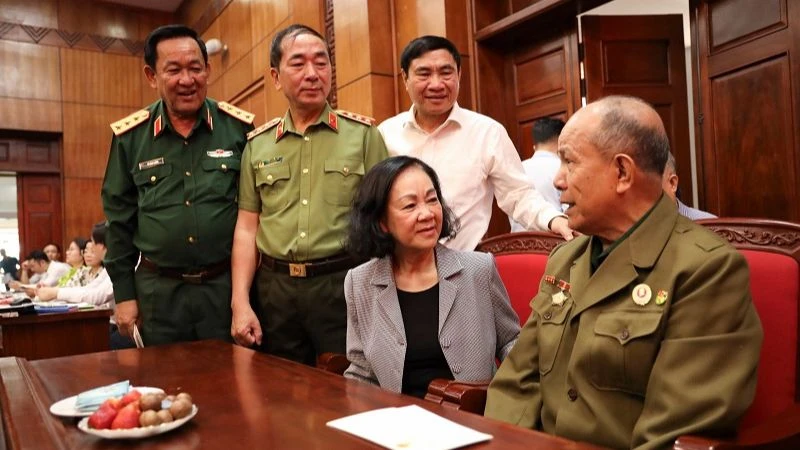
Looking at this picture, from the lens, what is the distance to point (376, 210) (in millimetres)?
2020

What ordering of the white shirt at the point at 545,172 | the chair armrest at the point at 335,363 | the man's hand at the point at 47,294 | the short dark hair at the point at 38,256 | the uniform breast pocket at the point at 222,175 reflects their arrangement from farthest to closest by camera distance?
1. the short dark hair at the point at 38,256
2. the man's hand at the point at 47,294
3. the white shirt at the point at 545,172
4. the uniform breast pocket at the point at 222,175
5. the chair armrest at the point at 335,363

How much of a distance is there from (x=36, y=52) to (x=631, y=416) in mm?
9188

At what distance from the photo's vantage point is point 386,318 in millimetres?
1898

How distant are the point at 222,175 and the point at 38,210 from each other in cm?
744

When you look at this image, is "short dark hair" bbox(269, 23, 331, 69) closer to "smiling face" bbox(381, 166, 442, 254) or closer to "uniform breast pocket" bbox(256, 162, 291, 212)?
"uniform breast pocket" bbox(256, 162, 291, 212)

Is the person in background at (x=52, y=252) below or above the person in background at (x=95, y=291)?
above

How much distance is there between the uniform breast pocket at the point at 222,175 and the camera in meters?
2.54

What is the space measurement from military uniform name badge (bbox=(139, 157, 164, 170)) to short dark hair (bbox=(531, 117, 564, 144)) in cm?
210

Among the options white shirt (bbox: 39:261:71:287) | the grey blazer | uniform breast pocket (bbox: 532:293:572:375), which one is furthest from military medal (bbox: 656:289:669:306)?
white shirt (bbox: 39:261:71:287)

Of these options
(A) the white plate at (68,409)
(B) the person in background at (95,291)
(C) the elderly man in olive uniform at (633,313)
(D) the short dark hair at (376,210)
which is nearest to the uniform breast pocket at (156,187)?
(D) the short dark hair at (376,210)

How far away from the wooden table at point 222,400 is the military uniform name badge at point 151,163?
2.55 feet

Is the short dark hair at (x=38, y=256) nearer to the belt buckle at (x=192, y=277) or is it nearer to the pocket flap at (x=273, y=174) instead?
the belt buckle at (x=192, y=277)

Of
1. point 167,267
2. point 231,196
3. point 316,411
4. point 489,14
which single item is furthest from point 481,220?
point 489,14

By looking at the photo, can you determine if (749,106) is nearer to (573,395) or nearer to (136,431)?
(573,395)
